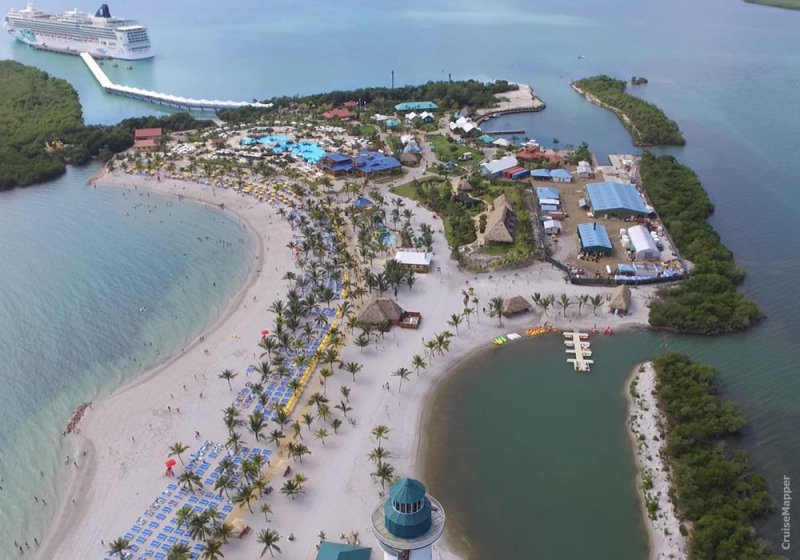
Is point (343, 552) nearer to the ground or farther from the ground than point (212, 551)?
farther from the ground

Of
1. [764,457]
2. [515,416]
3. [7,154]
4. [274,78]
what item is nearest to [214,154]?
Result: [7,154]

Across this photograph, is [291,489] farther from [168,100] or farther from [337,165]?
[168,100]

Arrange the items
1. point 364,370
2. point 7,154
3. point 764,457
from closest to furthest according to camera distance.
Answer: point 764,457
point 364,370
point 7,154

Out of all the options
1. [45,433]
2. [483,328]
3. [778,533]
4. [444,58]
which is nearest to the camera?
[778,533]

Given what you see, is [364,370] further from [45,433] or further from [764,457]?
[764,457]

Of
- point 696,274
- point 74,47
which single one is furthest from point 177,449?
point 74,47

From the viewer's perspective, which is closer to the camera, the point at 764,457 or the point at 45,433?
the point at 764,457

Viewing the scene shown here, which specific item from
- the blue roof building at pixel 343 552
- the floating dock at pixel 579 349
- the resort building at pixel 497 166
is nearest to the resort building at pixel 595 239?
the floating dock at pixel 579 349
